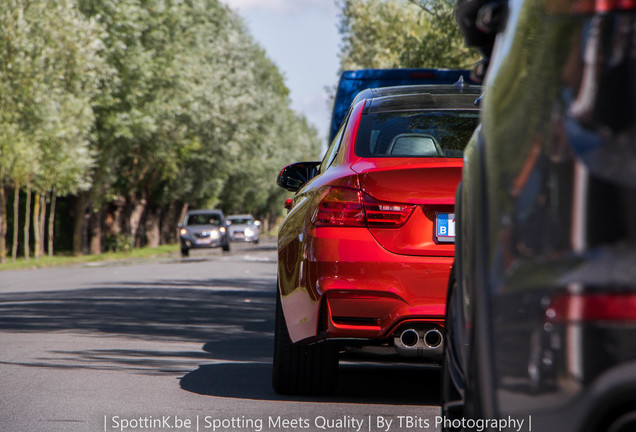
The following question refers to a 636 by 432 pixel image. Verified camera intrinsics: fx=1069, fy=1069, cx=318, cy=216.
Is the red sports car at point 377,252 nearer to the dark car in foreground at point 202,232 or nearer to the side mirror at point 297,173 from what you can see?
the side mirror at point 297,173

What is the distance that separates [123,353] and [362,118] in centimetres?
329

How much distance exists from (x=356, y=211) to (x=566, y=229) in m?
3.42

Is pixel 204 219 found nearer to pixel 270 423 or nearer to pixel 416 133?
pixel 416 133

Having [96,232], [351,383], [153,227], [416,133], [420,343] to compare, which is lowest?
[351,383]

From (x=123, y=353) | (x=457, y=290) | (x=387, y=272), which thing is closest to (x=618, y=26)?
(x=457, y=290)

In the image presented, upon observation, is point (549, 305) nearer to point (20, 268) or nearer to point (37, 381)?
point (37, 381)

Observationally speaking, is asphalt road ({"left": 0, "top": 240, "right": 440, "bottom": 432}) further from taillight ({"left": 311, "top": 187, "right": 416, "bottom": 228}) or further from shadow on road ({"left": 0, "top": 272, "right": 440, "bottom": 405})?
taillight ({"left": 311, "top": 187, "right": 416, "bottom": 228})

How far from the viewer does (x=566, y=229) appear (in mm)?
1975

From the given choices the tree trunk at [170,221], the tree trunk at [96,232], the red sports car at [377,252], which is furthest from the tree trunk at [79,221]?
the red sports car at [377,252]

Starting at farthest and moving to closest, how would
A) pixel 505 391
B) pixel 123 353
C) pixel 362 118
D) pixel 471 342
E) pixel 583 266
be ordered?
Answer: pixel 123 353, pixel 362 118, pixel 471 342, pixel 505 391, pixel 583 266

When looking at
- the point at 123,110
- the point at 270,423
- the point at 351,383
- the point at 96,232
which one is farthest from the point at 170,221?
the point at 270,423

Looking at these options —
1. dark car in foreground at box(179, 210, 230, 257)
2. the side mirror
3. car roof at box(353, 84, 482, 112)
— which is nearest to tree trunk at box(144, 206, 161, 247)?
dark car in foreground at box(179, 210, 230, 257)

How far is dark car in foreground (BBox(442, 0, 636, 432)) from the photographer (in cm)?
190

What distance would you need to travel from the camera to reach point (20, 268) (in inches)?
1188
